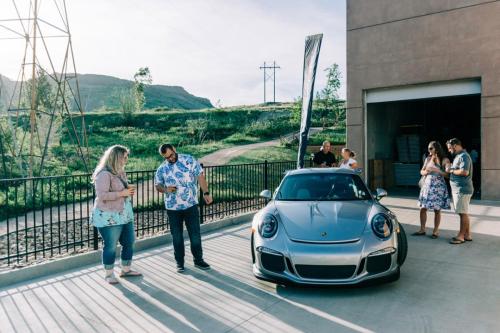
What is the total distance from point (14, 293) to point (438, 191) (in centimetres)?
647

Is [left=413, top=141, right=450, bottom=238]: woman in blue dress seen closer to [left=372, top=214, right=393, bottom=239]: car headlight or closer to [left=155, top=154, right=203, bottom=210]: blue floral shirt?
[left=372, top=214, right=393, bottom=239]: car headlight

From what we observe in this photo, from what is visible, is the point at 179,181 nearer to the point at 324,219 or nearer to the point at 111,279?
the point at 111,279

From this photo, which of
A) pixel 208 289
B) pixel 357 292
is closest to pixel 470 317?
pixel 357 292

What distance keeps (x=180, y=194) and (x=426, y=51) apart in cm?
998

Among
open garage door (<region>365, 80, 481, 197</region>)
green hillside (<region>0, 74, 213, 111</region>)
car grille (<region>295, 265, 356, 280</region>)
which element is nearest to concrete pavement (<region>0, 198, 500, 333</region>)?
car grille (<region>295, 265, 356, 280</region>)

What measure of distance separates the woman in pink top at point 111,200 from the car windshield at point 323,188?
207 cm

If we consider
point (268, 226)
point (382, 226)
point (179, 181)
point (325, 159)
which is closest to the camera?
point (382, 226)

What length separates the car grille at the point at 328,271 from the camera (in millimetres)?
4145

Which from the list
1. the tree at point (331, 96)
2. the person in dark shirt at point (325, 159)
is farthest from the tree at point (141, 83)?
the person in dark shirt at point (325, 159)

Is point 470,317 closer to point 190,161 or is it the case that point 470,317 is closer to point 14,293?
point 190,161

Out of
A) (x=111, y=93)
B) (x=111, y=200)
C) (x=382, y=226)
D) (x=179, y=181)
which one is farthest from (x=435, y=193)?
(x=111, y=93)

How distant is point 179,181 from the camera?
5.40 meters

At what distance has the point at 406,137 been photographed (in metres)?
16.8

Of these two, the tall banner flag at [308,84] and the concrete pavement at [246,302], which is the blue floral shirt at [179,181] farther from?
the tall banner flag at [308,84]
